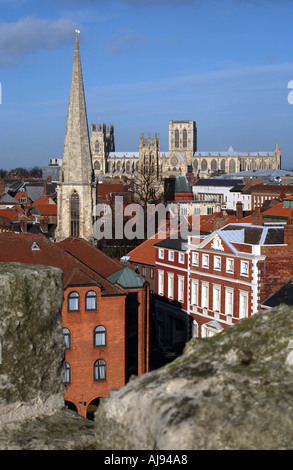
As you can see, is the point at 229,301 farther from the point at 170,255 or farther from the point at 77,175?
the point at 77,175

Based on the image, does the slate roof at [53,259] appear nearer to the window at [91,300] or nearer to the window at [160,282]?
the window at [91,300]

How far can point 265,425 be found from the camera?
4.30m

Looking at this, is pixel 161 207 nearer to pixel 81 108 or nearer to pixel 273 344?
pixel 81 108

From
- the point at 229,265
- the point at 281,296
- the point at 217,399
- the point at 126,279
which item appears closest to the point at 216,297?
the point at 229,265

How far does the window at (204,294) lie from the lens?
1512 inches

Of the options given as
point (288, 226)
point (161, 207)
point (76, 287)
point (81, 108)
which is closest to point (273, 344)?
point (76, 287)

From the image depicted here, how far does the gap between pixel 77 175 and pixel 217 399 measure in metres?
62.2

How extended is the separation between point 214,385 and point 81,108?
62.7 meters

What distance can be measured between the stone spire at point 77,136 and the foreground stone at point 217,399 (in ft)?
201

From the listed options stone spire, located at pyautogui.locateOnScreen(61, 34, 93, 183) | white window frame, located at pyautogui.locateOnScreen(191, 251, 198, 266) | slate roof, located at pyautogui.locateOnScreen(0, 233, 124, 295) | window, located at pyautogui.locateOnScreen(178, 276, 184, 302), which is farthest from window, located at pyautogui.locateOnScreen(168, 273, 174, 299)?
stone spire, located at pyautogui.locateOnScreen(61, 34, 93, 183)

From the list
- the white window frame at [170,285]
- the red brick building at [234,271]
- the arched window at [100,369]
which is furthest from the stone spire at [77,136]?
the arched window at [100,369]

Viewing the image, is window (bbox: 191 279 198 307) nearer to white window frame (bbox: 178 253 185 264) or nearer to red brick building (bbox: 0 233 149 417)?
white window frame (bbox: 178 253 185 264)

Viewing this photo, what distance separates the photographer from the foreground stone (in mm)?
4289
